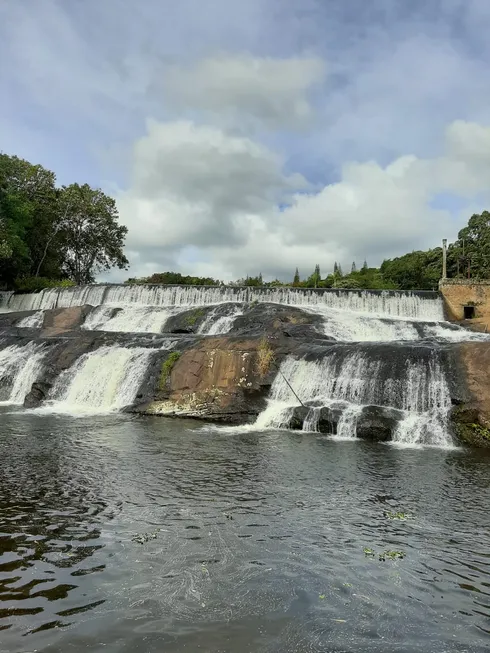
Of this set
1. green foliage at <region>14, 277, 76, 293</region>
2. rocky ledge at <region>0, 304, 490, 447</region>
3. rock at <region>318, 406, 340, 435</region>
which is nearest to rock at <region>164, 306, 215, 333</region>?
rocky ledge at <region>0, 304, 490, 447</region>

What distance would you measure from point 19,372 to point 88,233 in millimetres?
37096

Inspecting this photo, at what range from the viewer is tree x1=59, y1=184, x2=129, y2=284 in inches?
2111

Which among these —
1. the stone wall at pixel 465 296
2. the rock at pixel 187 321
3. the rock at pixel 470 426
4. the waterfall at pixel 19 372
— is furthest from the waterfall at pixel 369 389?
the stone wall at pixel 465 296

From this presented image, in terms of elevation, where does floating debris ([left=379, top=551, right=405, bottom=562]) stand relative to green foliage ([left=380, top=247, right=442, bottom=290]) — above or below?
below

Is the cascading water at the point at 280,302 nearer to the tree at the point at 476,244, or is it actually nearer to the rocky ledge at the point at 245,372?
the rocky ledge at the point at 245,372

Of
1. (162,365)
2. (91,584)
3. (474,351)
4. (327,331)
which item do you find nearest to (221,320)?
(327,331)

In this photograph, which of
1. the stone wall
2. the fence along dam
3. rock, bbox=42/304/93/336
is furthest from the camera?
the stone wall

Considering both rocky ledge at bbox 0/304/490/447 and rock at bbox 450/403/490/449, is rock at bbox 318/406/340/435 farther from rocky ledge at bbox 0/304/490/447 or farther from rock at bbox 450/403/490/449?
rock at bbox 450/403/490/449

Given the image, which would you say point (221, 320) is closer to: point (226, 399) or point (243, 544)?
point (226, 399)

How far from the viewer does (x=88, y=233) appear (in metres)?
57.4

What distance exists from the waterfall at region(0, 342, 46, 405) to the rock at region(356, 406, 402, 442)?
1479cm

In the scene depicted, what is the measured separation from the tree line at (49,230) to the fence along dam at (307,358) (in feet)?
44.0

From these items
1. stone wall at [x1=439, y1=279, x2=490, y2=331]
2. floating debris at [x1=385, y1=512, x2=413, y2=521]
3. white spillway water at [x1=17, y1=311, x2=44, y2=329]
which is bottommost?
floating debris at [x1=385, y1=512, x2=413, y2=521]

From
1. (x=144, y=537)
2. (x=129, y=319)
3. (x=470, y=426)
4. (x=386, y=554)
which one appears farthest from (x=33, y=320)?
(x=386, y=554)
